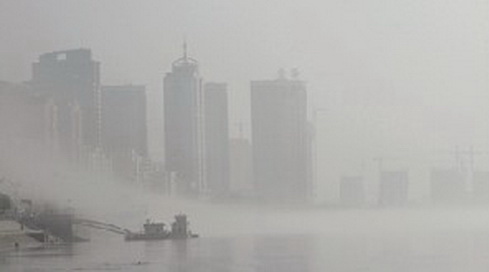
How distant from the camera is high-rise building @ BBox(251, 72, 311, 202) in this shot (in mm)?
164500

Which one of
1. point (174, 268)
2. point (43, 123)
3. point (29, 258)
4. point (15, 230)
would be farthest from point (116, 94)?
point (174, 268)

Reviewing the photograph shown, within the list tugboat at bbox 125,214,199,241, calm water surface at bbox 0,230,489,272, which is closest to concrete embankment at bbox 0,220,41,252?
calm water surface at bbox 0,230,489,272

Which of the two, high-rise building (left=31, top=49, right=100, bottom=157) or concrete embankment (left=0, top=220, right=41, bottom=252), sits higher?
high-rise building (left=31, top=49, right=100, bottom=157)

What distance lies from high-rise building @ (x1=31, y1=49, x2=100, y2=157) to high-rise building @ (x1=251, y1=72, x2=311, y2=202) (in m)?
25.9

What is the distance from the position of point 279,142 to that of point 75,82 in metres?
30.8

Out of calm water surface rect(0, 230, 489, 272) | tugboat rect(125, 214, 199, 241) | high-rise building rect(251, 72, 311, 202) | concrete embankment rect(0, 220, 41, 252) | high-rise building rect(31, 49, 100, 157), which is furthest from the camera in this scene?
high-rise building rect(251, 72, 311, 202)

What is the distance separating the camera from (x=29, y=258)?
65438mm

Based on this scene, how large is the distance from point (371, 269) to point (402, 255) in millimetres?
14319

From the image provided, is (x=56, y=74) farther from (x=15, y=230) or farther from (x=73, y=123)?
(x=15, y=230)

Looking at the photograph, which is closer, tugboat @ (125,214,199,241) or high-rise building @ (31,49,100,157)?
tugboat @ (125,214,199,241)

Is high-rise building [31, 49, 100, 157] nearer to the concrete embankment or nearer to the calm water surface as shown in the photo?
the concrete embankment

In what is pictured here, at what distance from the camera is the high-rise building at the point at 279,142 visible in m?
164

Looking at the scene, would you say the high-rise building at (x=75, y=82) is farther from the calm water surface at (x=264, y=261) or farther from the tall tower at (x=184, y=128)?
the calm water surface at (x=264, y=261)

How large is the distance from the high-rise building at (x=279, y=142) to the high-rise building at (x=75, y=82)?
25.9 metres
